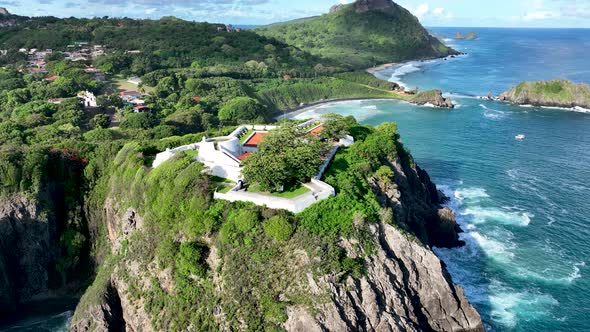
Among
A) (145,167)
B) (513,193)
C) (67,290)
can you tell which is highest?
(145,167)

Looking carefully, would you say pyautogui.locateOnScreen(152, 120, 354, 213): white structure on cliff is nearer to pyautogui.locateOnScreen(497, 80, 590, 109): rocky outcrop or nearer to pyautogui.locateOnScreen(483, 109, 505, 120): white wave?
pyautogui.locateOnScreen(483, 109, 505, 120): white wave

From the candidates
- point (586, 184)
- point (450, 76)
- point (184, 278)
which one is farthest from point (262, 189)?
point (450, 76)

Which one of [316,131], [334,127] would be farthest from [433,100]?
[334,127]

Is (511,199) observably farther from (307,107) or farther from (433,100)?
(307,107)

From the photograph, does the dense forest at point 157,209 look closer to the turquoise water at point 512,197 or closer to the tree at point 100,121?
the tree at point 100,121

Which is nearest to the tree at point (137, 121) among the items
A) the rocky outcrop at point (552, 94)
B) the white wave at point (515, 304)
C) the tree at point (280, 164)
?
the tree at point (280, 164)

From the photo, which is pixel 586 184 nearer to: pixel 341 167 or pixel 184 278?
pixel 341 167
